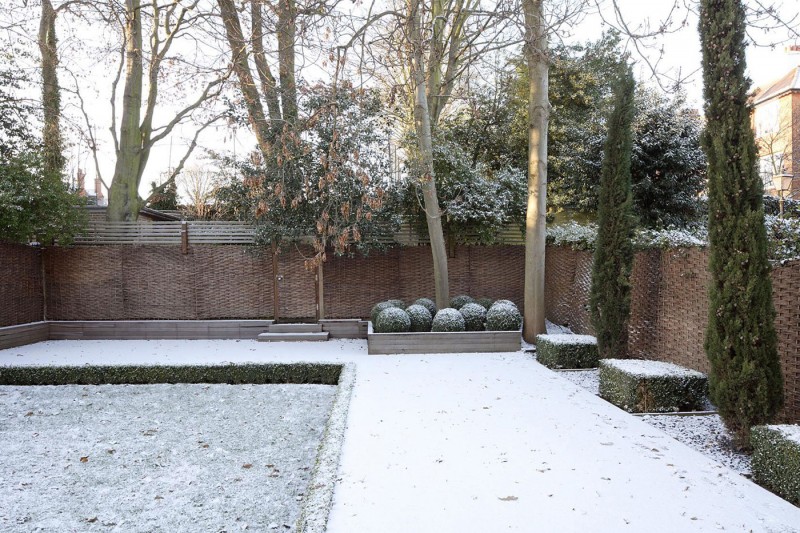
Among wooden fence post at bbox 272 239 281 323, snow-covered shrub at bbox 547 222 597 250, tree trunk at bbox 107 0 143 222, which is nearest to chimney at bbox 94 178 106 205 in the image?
tree trunk at bbox 107 0 143 222

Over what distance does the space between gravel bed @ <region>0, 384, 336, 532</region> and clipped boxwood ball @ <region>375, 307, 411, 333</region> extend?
2.76 metres

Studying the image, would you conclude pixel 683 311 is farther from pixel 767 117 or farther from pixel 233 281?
pixel 767 117

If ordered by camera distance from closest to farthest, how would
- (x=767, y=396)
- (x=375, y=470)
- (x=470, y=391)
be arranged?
(x=375, y=470) → (x=767, y=396) → (x=470, y=391)

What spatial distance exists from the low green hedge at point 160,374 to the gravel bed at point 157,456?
1.24ft

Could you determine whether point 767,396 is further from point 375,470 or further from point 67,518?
point 67,518

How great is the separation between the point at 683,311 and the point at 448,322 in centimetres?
418

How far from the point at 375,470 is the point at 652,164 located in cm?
1108

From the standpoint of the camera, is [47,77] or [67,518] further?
[47,77]

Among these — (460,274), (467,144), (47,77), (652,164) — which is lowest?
(460,274)

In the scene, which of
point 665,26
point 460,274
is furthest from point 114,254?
point 665,26

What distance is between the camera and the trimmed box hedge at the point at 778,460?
11.4 ft

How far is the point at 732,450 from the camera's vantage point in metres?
4.58

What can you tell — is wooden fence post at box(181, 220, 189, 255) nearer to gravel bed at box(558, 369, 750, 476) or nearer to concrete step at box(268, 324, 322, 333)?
concrete step at box(268, 324, 322, 333)

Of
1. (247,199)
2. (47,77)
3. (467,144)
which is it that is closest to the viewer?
(247,199)
